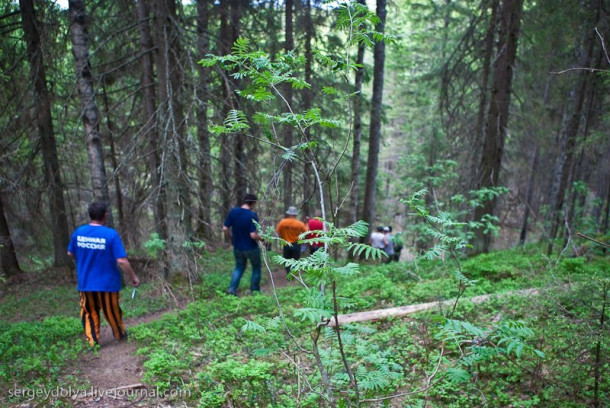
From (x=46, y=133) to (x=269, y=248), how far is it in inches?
267

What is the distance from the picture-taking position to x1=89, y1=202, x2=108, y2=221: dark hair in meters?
4.86

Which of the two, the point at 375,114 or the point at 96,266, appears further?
the point at 375,114

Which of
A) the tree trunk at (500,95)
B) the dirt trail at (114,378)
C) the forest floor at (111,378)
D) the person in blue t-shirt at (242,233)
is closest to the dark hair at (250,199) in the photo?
the person in blue t-shirt at (242,233)

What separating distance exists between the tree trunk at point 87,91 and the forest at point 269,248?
36 mm

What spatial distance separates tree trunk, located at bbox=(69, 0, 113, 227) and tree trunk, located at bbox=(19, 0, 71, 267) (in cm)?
99

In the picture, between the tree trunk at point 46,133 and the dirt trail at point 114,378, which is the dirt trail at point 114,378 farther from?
the tree trunk at point 46,133

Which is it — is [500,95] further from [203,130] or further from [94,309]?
[94,309]

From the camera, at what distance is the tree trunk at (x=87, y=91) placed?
24.1 ft

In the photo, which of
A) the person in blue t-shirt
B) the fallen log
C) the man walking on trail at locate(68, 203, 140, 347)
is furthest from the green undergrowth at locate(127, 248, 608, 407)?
→ the person in blue t-shirt

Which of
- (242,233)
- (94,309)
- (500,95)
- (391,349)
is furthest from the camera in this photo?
(500,95)

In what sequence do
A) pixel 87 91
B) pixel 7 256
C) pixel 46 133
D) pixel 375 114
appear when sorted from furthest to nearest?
pixel 375 114 < pixel 7 256 < pixel 46 133 < pixel 87 91

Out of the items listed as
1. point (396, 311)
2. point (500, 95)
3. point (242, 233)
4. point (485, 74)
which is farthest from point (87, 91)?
point (485, 74)

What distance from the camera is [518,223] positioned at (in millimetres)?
25969

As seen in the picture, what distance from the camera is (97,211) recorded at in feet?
16.1
